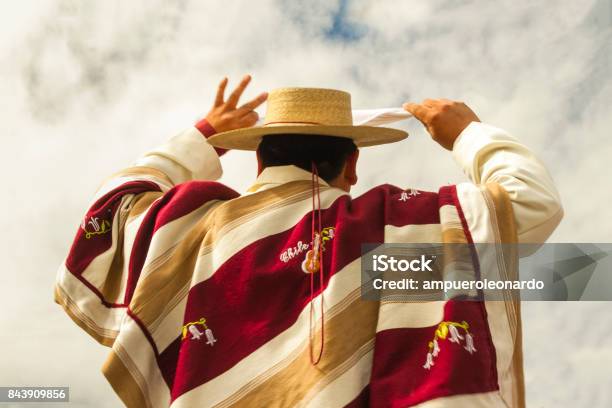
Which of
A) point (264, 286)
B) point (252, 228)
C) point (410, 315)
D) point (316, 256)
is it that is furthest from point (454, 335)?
point (252, 228)

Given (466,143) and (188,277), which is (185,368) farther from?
(466,143)

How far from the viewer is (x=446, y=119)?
311 cm

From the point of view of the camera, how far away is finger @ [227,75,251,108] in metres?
3.61

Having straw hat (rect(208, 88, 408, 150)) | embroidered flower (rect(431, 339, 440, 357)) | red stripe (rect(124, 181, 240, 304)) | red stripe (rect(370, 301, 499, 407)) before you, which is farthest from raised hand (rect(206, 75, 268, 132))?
embroidered flower (rect(431, 339, 440, 357))

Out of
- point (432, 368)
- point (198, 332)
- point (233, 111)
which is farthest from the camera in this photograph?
point (233, 111)

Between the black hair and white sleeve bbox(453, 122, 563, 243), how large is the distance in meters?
0.42

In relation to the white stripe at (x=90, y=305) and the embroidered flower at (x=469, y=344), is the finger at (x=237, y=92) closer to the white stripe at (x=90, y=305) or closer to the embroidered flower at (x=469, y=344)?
the white stripe at (x=90, y=305)

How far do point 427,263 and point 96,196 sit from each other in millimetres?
1432

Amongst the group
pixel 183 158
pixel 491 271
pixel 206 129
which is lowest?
pixel 491 271

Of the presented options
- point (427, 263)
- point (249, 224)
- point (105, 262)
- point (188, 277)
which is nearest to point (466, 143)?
point (427, 263)

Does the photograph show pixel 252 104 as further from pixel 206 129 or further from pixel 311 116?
pixel 311 116

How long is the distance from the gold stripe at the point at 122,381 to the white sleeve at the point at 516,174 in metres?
1.33

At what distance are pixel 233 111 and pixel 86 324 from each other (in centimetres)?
105

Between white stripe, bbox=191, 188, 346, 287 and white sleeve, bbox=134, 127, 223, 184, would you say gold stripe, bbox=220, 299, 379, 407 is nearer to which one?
white stripe, bbox=191, 188, 346, 287
